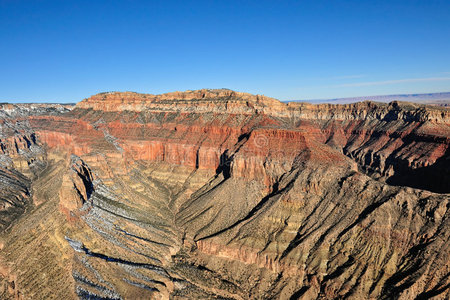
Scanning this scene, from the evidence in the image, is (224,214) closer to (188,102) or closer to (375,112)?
(188,102)

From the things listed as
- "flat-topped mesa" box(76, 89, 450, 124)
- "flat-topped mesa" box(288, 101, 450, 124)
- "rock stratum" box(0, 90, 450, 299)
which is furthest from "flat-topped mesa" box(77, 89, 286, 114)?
"flat-topped mesa" box(288, 101, 450, 124)

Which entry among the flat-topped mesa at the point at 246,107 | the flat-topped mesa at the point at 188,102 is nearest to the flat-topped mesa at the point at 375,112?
the flat-topped mesa at the point at 246,107

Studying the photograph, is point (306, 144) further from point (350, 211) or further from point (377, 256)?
point (377, 256)

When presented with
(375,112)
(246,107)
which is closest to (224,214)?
(246,107)

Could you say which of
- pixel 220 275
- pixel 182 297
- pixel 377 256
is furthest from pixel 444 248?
pixel 182 297

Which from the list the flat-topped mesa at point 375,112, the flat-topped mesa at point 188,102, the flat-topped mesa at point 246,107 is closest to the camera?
the flat-topped mesa at point 188,102

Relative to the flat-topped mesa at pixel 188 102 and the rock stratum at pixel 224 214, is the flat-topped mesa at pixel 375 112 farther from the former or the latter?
the flat-topped mesa at pixel 188 102

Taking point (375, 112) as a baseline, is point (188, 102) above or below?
above
